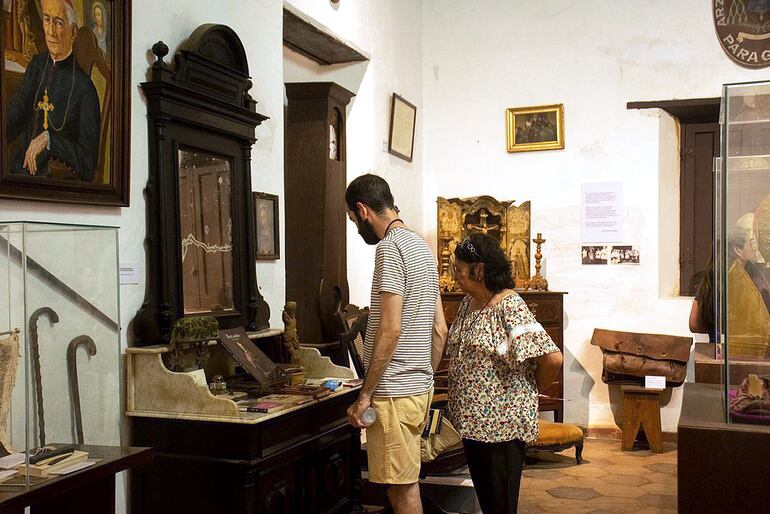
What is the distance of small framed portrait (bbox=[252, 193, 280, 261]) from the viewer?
453cm

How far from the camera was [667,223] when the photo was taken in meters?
7.42

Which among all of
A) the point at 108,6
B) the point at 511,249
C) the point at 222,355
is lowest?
the point at 222,355

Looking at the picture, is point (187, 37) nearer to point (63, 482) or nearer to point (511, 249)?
point (63, 482)

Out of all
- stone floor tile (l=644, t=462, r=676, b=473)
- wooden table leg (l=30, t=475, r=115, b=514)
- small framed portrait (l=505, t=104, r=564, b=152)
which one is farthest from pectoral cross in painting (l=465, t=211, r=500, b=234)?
wooden table leg (l=30, t=475, r=115, b=514)

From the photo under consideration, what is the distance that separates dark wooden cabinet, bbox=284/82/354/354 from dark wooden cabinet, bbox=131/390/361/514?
1608 mm

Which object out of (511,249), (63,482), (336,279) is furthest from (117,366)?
(511,249)

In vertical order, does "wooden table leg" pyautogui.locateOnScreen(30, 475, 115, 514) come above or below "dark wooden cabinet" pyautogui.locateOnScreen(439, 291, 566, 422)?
below

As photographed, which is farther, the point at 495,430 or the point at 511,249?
the point at 511,249

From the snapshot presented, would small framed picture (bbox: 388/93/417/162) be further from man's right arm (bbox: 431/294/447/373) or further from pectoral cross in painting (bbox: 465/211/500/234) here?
man's right arm (bbox: 431/294/447/373)

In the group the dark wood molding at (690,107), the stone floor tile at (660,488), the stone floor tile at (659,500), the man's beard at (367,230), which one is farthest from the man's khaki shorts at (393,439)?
the dark wood molding at (690,107)

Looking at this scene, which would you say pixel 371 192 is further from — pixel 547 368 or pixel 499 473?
pixel 499 473

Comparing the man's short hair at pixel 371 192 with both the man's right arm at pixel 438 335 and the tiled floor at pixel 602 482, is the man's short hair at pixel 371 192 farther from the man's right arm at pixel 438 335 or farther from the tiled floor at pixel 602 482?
the tiled floor at pixel 602 482

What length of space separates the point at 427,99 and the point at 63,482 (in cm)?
612

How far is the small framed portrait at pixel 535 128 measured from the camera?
25.1ft
